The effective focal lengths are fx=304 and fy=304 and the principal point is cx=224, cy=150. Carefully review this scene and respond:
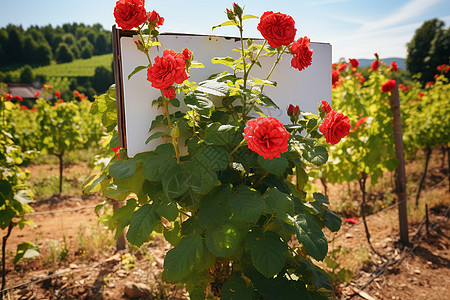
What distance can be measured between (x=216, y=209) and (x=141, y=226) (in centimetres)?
28

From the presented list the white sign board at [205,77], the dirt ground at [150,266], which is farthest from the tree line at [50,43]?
the white sign board at [205,77]

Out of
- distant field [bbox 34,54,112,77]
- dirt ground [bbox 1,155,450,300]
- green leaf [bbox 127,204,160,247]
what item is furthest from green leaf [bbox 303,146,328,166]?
distant field [bbox 34,54,112,77]

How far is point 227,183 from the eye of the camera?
1.21 metres

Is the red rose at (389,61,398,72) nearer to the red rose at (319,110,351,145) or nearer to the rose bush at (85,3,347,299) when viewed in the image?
the rose bush at (85,3,347,299)

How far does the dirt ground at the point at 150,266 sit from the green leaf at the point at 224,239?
116cm

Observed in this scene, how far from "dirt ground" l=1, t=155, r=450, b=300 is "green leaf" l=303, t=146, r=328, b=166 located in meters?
1.39

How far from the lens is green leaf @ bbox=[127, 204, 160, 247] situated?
110 centimetres

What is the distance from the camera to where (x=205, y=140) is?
1149 mm

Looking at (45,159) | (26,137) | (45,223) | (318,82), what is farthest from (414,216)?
(45,159)

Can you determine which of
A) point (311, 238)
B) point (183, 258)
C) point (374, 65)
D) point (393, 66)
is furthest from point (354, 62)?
point (183, 258)

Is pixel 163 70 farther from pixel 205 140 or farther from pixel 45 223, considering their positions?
pixel 45 223

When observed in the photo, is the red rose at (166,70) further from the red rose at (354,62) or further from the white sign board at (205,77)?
the red rose at (354,62)

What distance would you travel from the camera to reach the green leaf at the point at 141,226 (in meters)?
1.10

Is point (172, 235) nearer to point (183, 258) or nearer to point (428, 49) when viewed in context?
point (183, 258)
